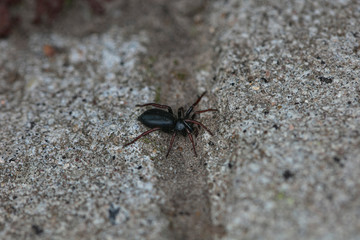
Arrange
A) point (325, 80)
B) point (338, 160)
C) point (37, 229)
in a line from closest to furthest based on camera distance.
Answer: point (338, 160) < point (37, 229) < point (325, 80)

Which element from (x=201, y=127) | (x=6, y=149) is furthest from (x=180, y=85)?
(x=6, y=149)

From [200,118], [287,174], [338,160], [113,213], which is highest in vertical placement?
[200,118]

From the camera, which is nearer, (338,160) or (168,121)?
(338,160)

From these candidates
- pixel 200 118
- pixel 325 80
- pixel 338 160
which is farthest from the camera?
pixel 200 118

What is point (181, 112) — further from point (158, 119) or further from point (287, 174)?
point (287, 174)

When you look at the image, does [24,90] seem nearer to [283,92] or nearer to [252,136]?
[252,136]

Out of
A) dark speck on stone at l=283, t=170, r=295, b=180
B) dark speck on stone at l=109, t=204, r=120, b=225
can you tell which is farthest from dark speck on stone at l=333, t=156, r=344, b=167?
dark speck on stone at l=109, t=204, r=120, b=225

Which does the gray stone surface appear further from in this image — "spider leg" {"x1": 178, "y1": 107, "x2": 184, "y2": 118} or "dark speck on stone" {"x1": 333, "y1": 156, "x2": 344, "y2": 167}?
"spider leg" {"x1": 178, "y1": 107, "x2": 184, "y2": 118}

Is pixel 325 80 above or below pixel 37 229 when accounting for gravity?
above

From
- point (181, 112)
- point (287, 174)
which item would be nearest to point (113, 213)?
point (181, 112)
